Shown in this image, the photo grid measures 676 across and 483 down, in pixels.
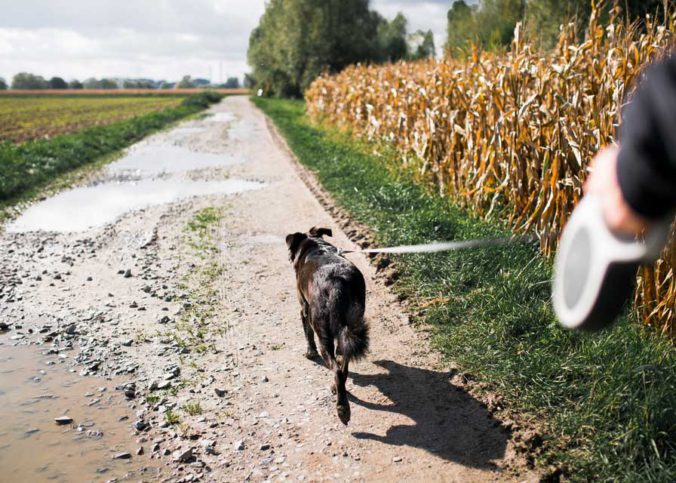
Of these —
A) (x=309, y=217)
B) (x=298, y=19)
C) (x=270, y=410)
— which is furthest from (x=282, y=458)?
(x=298, y=19)

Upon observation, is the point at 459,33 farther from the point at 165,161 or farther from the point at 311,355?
the point at 311,355

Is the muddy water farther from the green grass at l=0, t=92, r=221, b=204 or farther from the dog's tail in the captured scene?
the dog's tail

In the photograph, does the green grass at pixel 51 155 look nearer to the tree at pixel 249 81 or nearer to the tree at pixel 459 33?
the tree at pixel 459 33

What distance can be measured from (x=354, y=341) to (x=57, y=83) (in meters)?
111

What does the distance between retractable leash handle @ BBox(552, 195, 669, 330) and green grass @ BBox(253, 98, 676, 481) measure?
2.38 meters

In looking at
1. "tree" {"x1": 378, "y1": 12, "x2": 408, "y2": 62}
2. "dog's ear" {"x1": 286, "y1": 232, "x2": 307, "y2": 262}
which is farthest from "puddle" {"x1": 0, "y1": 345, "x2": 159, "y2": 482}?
"tree" {"x1": 378, "y1": 12, "x2": 408, "y2": 62}

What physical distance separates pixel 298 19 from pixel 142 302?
45.5 meters

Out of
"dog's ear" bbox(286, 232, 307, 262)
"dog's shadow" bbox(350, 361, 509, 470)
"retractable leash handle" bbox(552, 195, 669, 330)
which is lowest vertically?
"dog's shadow" bbox(350, 361, 509, 470)

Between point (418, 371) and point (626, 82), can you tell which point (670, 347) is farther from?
point (626, 82)

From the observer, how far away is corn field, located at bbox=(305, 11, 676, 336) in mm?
5281

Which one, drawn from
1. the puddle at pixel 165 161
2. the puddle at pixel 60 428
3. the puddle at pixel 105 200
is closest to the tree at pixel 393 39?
the puddle at pixel 165 161

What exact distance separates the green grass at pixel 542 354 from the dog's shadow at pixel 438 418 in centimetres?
25

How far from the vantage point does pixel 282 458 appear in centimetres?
377

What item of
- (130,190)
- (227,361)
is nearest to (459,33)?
(130,190)
